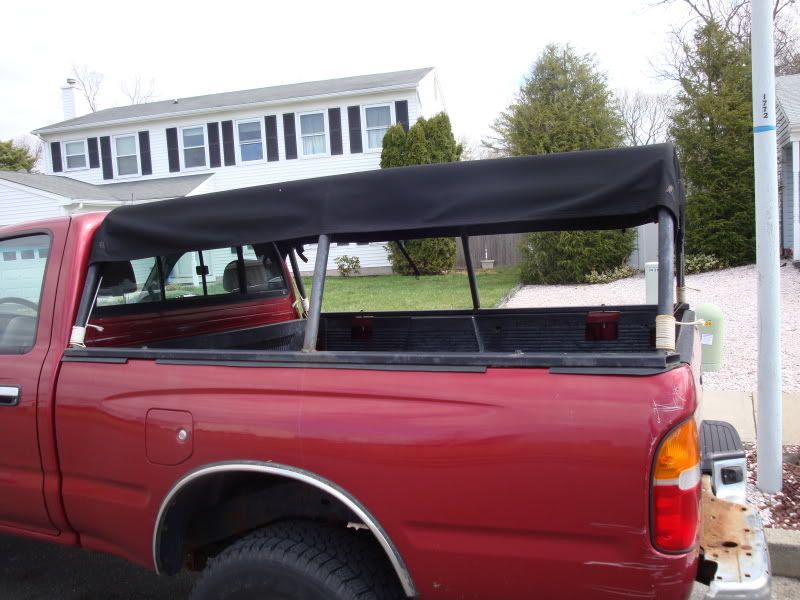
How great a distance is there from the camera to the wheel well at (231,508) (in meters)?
2.24

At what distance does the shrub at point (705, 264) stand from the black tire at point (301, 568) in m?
14.8

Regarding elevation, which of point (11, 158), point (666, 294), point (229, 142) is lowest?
point (666, 294)

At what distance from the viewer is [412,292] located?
48.0ft

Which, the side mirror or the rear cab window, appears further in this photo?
the side mirror

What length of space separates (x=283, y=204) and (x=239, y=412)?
0.81 metres

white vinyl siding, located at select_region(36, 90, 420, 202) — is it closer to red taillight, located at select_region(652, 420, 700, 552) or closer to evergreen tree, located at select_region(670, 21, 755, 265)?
evergreen tree, located at select_region(670, 21, 755, 265)

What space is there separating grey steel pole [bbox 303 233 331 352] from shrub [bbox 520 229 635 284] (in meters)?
13.7

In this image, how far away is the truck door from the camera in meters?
2.68

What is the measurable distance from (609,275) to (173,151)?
15.5 meters

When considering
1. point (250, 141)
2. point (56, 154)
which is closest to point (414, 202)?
point (250, 141)

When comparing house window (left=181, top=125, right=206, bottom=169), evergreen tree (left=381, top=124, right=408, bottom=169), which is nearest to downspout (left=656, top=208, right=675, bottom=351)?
evergreen tree (left=381, top=124, right=408, bottom=169)

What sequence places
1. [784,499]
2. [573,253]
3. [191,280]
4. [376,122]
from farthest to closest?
[376,122] → [573,253] → [784,499] → [191,280]

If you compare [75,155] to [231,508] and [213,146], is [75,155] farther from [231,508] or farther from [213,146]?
[231,508]

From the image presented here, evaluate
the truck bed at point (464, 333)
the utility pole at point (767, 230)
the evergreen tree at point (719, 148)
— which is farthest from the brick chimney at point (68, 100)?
the utility pole at point (767, 230)
